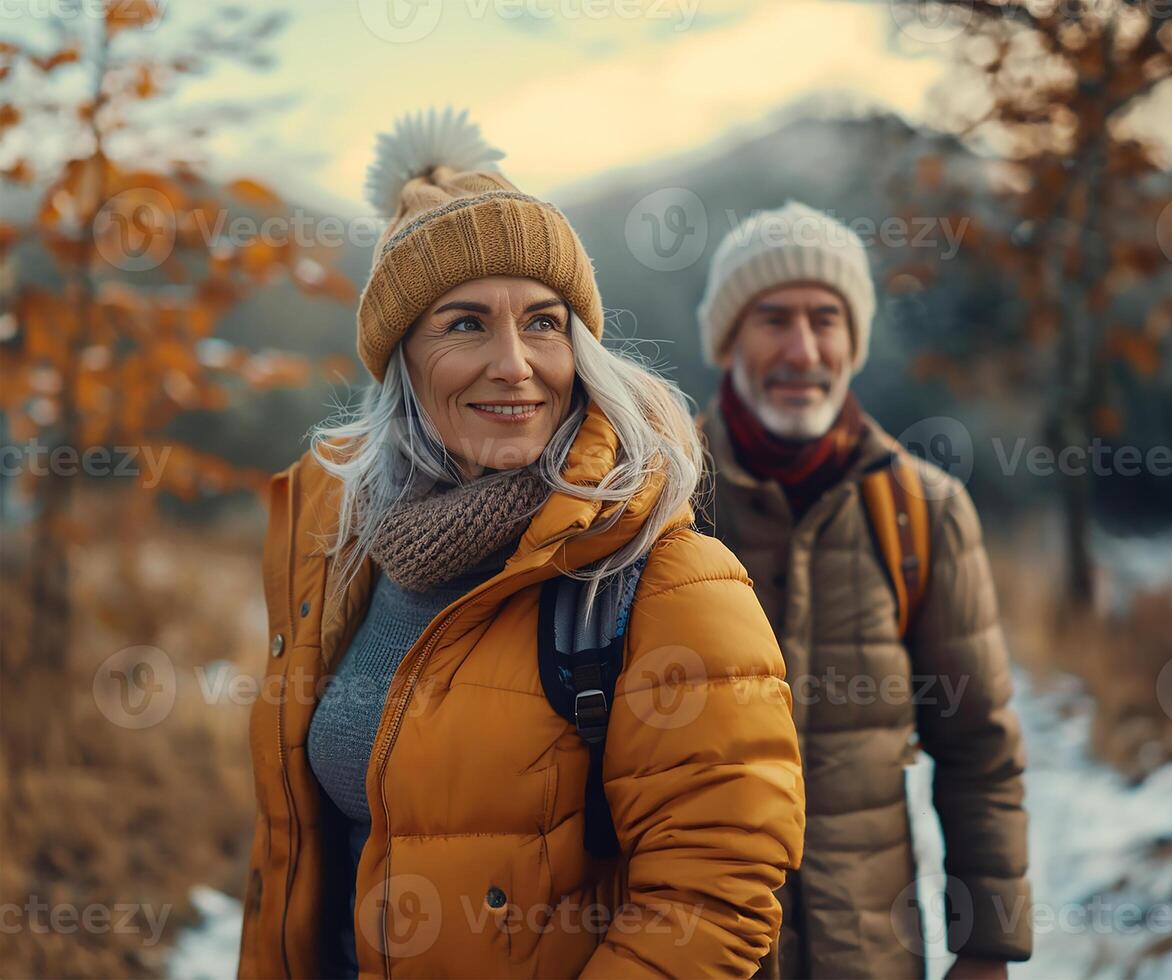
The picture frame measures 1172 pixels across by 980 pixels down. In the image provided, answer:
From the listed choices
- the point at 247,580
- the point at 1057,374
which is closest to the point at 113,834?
the point at 247,580

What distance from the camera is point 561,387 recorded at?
154 centimetres

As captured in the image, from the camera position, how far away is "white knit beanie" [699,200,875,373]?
2250 mm

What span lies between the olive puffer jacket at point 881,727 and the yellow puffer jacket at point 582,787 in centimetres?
65

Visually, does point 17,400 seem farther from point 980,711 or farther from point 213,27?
point 980,711

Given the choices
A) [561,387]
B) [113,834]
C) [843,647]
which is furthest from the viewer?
[113,834]

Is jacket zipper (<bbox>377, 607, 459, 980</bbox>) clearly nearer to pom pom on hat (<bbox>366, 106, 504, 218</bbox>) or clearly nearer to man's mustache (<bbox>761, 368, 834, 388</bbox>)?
pom pom on hat (<bbox>366, 106, 504, 218</bbox>)

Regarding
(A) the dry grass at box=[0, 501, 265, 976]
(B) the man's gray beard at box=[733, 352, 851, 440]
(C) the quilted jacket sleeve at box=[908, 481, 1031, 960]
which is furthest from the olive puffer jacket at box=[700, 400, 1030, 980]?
(A) the dry grass at box=[0, 501, 265, 976]

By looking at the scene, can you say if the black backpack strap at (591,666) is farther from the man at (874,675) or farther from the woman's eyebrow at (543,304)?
the man at (874,675)

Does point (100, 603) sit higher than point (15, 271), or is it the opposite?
point (15, 271)

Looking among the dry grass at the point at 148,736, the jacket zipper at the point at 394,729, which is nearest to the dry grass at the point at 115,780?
the dry grass at the point at 148,736

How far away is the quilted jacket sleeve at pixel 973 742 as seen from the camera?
6.64 feet

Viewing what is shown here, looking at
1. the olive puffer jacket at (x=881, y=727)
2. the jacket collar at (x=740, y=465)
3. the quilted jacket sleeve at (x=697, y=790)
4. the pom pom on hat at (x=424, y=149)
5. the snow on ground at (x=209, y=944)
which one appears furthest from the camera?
the snow on ground at (x=209, y=944)

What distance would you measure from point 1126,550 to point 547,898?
533cm

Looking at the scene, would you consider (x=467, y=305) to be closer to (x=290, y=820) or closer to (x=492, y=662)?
(x=492, y=662)
